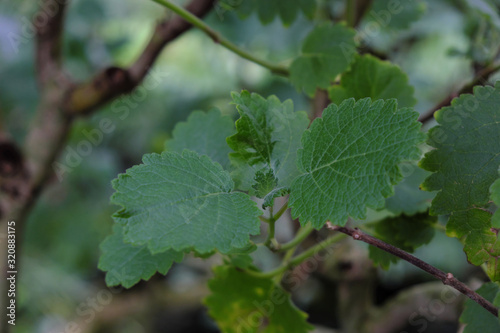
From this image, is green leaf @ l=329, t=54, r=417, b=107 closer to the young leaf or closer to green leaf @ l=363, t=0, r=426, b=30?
the young leaf

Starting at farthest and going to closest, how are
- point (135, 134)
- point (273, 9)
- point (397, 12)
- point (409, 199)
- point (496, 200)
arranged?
point (135, 134)
point (397, 12)
point (273, 9)
point (409, 199)
point (496, 200)

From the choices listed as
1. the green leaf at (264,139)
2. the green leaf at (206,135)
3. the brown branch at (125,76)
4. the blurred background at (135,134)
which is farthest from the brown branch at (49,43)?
the green leaf at (264,139)

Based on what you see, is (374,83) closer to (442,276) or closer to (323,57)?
(323,57)

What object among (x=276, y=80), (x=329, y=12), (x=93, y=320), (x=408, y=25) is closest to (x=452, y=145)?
(x=408, y=25)

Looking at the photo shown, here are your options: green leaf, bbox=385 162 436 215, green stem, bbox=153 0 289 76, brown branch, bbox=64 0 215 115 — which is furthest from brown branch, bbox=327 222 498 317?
brown branch, bbox=64 0 215 115

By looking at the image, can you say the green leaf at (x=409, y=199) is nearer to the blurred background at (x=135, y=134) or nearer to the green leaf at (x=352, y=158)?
the green leaf at (x=352, y=158)

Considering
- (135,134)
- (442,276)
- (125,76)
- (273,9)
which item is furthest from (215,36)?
(135,134)
